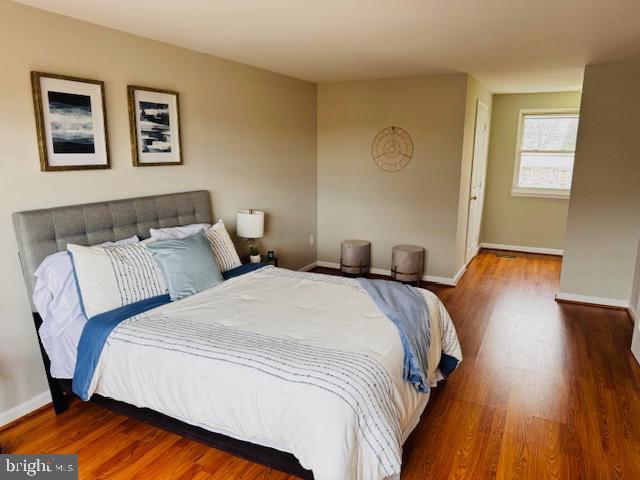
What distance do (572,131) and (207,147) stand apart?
5180 mm

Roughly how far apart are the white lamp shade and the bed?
1.06m

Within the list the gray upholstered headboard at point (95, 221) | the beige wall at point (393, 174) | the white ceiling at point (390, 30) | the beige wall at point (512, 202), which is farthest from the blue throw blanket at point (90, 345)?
the beige wall at point (512, 202)

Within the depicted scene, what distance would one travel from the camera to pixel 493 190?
22.2 feet

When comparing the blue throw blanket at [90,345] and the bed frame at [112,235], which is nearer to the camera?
the bed frame at [112,235]

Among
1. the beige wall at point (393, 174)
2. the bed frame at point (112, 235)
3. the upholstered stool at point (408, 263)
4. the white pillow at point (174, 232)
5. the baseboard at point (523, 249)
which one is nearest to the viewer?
the bed frame at point (112, 235)

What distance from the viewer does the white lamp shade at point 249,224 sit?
3.95 m

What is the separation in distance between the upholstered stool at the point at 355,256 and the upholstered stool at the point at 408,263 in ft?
1.24

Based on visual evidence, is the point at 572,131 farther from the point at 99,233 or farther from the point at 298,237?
the point at 99,233

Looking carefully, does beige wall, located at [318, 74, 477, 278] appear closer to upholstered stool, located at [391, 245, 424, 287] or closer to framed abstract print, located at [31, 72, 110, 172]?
upholstered stool, located at [391, 245, 424, 287]

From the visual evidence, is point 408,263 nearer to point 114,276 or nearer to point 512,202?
point 512,202

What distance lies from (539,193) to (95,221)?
19.7 ft

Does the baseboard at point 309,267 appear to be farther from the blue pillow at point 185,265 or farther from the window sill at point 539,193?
the window sill at point 539,193

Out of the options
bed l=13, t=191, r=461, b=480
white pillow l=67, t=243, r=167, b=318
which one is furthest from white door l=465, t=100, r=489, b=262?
white pillow l=67, t=243, r=167, b=318

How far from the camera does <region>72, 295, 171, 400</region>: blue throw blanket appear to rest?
2.31 metres
